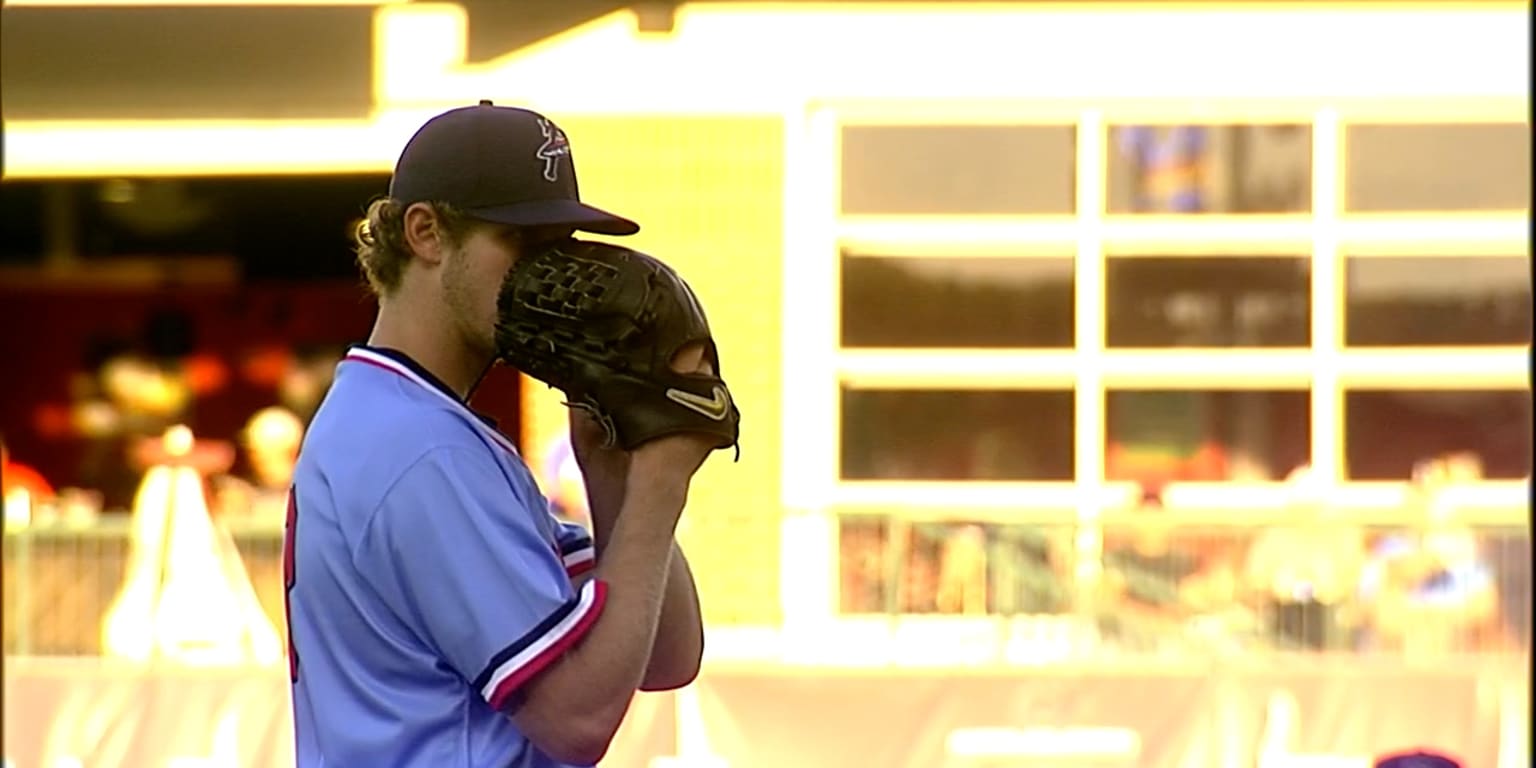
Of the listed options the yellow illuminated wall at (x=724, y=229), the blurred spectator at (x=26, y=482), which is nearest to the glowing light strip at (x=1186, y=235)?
the yellow illuminated wall at (x=724, y=229)

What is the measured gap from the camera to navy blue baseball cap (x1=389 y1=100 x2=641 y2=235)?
2.33 meters

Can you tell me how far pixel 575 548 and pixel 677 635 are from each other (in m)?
0.16

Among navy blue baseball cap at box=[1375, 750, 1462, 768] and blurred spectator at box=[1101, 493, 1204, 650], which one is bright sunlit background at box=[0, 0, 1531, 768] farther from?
navy blue baseball cap at box=[1375, 750, 1462, 768]

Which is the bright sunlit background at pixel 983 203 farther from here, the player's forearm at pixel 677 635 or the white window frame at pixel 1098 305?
the player's forearm at pixel 677 635

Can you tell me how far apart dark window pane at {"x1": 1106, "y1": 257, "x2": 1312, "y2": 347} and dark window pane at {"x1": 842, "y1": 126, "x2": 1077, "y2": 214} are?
54cm

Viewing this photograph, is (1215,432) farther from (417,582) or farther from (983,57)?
(417,582)

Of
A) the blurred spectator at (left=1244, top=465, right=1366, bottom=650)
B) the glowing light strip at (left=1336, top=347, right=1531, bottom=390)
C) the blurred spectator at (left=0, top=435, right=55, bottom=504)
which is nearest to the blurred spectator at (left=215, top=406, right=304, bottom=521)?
the blurred spectator at (left=0, top=435, right=55, bottom=504)

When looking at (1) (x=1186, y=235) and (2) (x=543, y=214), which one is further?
(1) (x=1186, y=235)

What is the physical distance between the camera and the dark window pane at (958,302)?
1100 cm

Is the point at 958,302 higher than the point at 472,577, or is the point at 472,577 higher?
the point at 958,302

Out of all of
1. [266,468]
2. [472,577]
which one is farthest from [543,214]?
[266,468]

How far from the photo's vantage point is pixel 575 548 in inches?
99.3

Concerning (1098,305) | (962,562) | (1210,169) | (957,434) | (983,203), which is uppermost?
(1210,169)

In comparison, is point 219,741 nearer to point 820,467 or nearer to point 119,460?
point 820,467
